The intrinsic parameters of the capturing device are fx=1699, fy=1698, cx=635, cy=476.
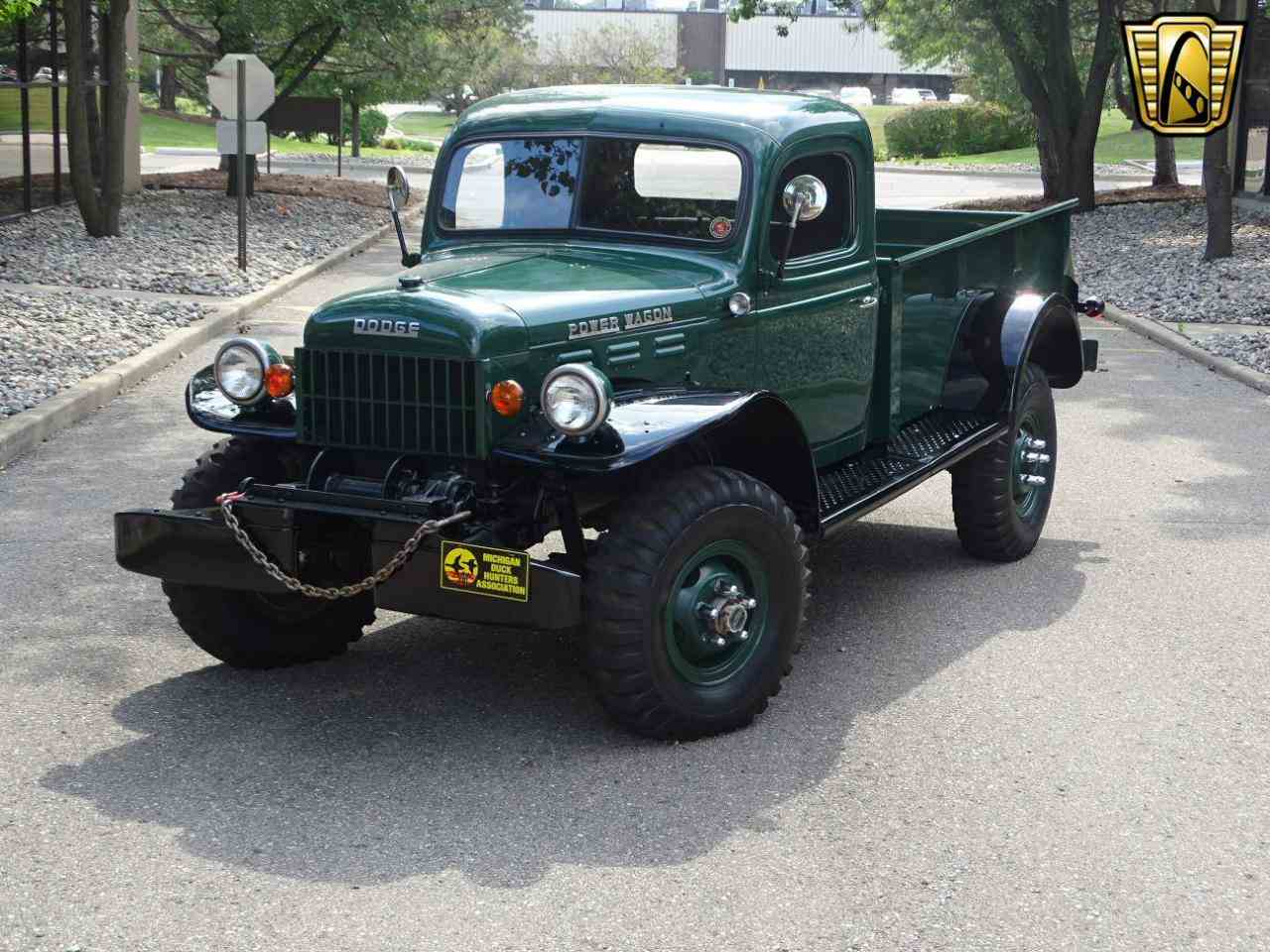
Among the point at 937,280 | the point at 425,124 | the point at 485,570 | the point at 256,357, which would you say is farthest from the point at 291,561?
the point at 425,124

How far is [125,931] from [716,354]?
8.94ft

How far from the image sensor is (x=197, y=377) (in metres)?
5.79

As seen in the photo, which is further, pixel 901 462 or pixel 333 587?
pixel 901 462

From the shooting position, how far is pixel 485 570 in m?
4.71

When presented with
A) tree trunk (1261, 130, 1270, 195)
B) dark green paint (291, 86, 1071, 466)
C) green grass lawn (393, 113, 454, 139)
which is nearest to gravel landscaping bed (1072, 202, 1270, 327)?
tree trunk (1261, 130, 1270, 195)

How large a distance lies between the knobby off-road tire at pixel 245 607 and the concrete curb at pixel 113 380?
152 inches

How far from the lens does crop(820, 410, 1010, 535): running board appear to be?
609 centimetres

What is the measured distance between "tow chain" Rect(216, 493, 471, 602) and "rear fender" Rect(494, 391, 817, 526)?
34cm

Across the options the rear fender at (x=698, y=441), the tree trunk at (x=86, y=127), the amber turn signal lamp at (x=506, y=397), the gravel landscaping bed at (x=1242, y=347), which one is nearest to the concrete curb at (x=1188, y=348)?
the gravel landscaping bed at (x=1242, y=347)

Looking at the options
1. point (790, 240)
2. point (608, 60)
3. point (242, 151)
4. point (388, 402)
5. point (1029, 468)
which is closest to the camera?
point (388, 402)

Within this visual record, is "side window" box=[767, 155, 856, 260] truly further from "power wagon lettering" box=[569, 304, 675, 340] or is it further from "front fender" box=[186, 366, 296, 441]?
"front fender" box=[186, 366, 296, 441]

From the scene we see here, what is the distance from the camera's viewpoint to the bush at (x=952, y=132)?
158ft

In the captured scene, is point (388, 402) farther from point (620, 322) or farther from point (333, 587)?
point (620, 322)

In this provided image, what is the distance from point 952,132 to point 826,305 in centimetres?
4371
